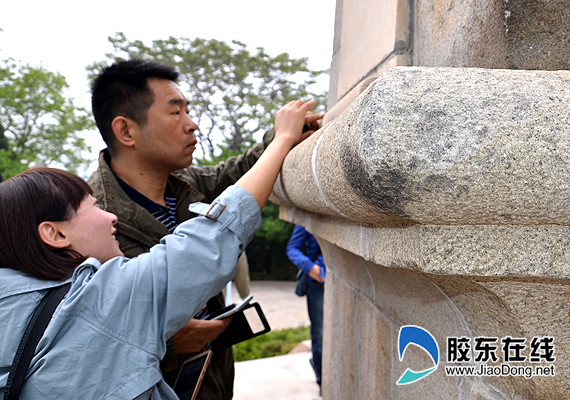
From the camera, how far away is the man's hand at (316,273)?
161 inches

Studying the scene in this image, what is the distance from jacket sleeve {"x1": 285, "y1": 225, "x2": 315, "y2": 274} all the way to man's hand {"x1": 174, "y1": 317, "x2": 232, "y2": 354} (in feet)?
8.06

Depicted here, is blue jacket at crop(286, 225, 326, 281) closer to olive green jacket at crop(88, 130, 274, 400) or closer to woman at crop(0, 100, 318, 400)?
olive green jacket at crop(88, 130, 274, 400)

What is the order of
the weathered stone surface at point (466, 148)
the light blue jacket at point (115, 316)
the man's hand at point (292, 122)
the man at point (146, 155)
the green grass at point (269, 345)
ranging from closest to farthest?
1. the weathered stone surface at point (466, 148)
2. the light blue jacket at point (115, 316)
3. the man's hand at point (292, 122)
4. the man at point (146, 155)
5. the green grass at point (269, 345)

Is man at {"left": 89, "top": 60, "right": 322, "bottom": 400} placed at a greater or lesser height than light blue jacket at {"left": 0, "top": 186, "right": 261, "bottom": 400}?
greater

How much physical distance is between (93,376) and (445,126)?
0.90 metres

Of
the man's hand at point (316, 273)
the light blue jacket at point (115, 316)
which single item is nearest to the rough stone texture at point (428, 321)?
the light blue jacket at point (115, 316)

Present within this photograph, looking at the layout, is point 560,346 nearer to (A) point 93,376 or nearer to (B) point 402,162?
(B) point 402,162

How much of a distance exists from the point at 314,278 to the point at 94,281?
326 cm

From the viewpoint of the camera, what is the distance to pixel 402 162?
1.88ft

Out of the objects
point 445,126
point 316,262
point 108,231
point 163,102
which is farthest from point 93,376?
point 316,262

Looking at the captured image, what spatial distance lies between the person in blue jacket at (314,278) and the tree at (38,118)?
1191cm

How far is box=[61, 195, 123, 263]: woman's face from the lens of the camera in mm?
1192

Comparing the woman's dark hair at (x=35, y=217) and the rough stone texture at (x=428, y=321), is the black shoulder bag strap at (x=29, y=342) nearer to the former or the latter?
the woman's dark hair at (x=35, y=217)

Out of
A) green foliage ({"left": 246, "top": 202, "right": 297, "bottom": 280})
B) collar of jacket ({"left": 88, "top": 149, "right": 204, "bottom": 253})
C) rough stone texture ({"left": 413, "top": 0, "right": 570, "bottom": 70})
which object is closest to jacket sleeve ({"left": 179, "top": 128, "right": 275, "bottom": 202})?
collar of jacket ({"left": 88, "top": 149, "right": 204, "bottom": 253})
